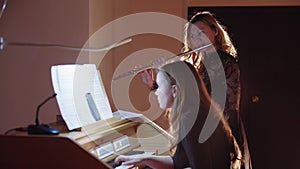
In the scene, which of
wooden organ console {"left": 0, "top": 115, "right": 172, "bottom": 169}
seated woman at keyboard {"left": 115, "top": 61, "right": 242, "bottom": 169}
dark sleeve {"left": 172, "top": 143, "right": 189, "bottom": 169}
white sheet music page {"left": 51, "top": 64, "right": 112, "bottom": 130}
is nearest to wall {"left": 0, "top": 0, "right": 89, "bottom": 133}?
wooden organ console {"left": 0, "top": 115, "right": 172, "bottom": 169}

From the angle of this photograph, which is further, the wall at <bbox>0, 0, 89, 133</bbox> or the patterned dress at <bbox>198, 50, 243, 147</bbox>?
the wall at <bbox>0, 0, 89, 133</bbox>

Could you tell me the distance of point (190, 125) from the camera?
1.77m

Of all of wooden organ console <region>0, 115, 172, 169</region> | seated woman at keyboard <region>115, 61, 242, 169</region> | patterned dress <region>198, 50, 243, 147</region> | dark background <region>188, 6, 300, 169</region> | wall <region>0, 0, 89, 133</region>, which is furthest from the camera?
dark background <region>188, 6, 300, 169</region>

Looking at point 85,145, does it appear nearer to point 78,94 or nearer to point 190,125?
point 78,94

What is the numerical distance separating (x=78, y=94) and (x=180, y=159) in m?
0.52

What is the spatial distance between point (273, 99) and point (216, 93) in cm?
155

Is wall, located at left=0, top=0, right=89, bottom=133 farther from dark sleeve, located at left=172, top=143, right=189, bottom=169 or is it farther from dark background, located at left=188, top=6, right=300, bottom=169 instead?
dark sleeve, located at left=172, top=143, right=189, bottom=169

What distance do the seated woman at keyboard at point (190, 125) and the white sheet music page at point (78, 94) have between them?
0.26 metres

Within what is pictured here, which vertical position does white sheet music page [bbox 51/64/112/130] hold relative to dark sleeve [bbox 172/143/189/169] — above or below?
above

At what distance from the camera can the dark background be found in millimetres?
3812

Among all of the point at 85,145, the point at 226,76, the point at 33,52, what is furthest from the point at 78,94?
the point at 33,52

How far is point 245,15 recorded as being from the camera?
387 centimetres

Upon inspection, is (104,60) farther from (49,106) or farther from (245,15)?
(245,15)

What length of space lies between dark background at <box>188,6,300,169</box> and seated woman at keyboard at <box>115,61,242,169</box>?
1908 mm
